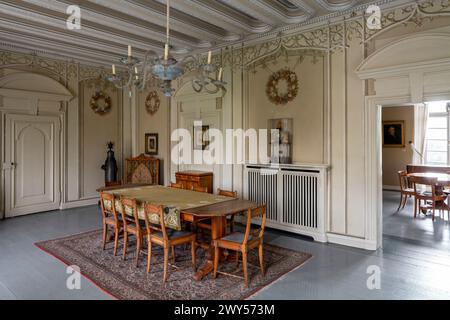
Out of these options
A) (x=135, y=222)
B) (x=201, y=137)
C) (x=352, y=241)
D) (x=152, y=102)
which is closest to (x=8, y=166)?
(x=152, y=102)

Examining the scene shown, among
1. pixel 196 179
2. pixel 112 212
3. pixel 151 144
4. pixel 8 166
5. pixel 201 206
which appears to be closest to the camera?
pixel 201 206

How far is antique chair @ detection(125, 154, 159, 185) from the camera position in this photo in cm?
691

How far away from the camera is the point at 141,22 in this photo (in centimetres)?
488

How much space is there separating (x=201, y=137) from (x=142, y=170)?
5.77ft

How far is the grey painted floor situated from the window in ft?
13.1

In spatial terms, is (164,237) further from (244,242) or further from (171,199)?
(244,242)

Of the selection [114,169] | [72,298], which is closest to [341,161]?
[72,298]

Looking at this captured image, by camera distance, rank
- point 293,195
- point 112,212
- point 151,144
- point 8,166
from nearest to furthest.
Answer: point 112,212 < point 293,195 < point 8,166 < point 151,144

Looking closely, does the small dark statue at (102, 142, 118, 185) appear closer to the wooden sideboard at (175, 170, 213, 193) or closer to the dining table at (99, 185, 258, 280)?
the wooden sideboard at (175, 170, 213, 193)

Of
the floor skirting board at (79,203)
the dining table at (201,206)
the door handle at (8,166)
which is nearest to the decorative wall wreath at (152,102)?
the floor skirting board at (79,203)

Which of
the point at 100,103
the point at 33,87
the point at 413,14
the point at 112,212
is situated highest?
the point at 413,14

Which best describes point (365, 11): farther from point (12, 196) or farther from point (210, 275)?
point (12, 196)
